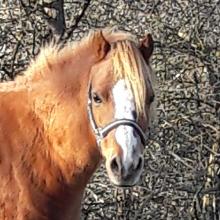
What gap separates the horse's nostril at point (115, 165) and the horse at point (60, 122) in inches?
8.1

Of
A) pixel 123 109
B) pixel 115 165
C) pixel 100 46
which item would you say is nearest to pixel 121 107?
pixel 123 109

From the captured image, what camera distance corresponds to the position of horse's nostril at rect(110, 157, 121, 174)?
3.88m

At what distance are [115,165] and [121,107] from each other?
302mm

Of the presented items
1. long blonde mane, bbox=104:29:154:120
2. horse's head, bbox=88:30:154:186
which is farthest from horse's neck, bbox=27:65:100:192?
long blonde mane, bbox=104:29:154:120

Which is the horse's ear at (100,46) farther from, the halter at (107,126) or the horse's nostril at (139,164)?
the horse's nostril at (139,164)

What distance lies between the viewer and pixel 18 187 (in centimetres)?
445

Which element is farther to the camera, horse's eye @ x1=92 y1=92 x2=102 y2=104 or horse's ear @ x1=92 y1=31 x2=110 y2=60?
horse's ear @ x1=92 y1=31 x2=110 y2=60

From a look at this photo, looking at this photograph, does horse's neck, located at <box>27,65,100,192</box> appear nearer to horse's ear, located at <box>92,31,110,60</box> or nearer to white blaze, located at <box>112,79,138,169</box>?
horse's ear, located at <box>92,31,110,60</box>

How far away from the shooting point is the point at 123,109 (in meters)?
4.02

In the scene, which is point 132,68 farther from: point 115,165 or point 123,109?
point 115,165

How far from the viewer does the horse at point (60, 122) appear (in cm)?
421

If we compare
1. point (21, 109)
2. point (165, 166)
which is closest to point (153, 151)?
point (165, 166)

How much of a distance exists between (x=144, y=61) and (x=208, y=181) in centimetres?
322

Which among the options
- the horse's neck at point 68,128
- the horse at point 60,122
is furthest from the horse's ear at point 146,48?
the horse's neck at point 68,128
